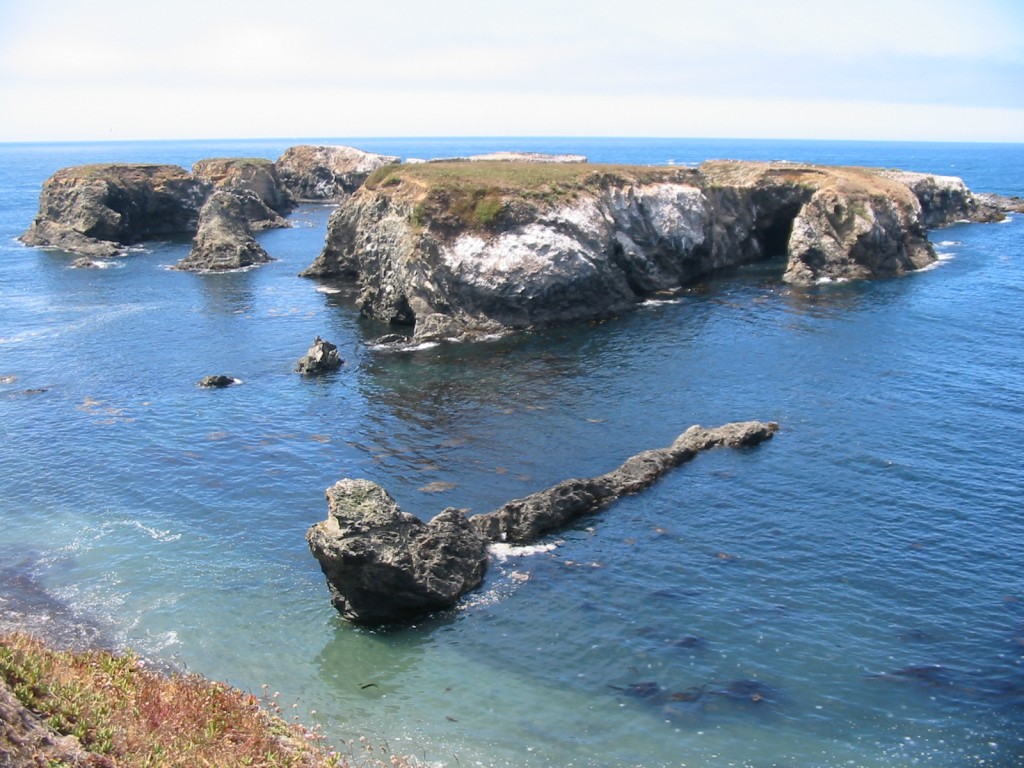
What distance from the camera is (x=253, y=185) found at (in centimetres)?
16275

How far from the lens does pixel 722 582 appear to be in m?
34.1

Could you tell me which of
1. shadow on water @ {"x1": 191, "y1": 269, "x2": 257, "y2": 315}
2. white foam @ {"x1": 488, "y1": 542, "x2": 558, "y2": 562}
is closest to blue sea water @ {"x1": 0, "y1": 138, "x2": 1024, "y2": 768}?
white foam @ {"x1": 488, "y1": 542, "x2": 558, "y2": 562}

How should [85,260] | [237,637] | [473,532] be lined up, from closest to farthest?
1. [237,637]
2. [473,532]
3. [85,260]

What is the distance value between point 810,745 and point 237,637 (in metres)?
20.4

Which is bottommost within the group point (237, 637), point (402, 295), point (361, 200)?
point (237, 637)

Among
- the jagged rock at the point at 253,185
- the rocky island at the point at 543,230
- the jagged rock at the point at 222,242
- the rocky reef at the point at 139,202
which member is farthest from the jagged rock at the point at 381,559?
the jagged rock at the point at 253,185

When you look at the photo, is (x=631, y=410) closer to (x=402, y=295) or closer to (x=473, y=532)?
(x=473, y=532)

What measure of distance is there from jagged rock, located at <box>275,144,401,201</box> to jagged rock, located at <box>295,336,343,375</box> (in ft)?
435

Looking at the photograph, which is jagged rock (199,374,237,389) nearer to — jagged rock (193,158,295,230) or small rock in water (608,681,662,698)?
small rock in water (608,681,662,698)

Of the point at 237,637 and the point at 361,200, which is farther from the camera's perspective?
the point at 361,200

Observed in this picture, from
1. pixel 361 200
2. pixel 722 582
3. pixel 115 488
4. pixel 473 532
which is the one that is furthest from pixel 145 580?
pixel 361 200

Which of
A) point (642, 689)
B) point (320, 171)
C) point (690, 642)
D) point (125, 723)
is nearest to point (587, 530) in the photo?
point (690, 642)

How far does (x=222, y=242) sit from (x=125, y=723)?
10313 cm

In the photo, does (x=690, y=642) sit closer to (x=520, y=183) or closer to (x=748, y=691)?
(x=748, y=691)
